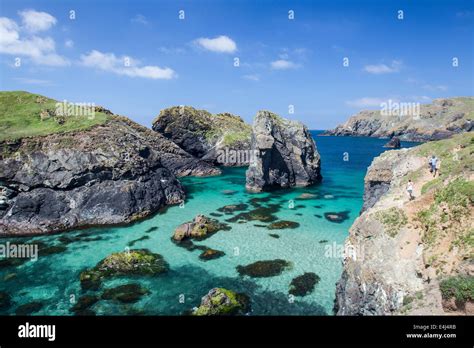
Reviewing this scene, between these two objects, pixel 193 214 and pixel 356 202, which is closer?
pixel 193 214

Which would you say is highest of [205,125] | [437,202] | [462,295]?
[205,125]

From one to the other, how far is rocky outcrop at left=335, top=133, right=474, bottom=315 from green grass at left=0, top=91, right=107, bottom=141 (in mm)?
51718

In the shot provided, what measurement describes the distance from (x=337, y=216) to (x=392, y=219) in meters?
27.9

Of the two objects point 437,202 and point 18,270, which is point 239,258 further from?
point 18,270

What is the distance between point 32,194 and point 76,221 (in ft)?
25.6

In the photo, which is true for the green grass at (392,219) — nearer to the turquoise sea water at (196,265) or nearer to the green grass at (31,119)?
the turquoise sea water at (196,265)

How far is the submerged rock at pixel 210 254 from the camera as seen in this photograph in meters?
34.9

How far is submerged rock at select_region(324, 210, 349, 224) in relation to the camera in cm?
4771

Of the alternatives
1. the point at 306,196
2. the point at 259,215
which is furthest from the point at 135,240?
the point at 306,196

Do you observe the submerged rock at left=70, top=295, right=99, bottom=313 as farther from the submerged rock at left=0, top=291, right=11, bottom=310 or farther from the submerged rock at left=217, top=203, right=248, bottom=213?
the submerged rock at left=217, top=203, right=248, bottom=213

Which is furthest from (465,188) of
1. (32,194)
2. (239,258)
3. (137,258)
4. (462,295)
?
(32,194)

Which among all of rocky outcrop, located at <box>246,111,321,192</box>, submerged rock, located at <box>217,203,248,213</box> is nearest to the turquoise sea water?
submerged rock, located at <box>217,203,248,213</box>

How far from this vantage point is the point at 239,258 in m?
34.9
